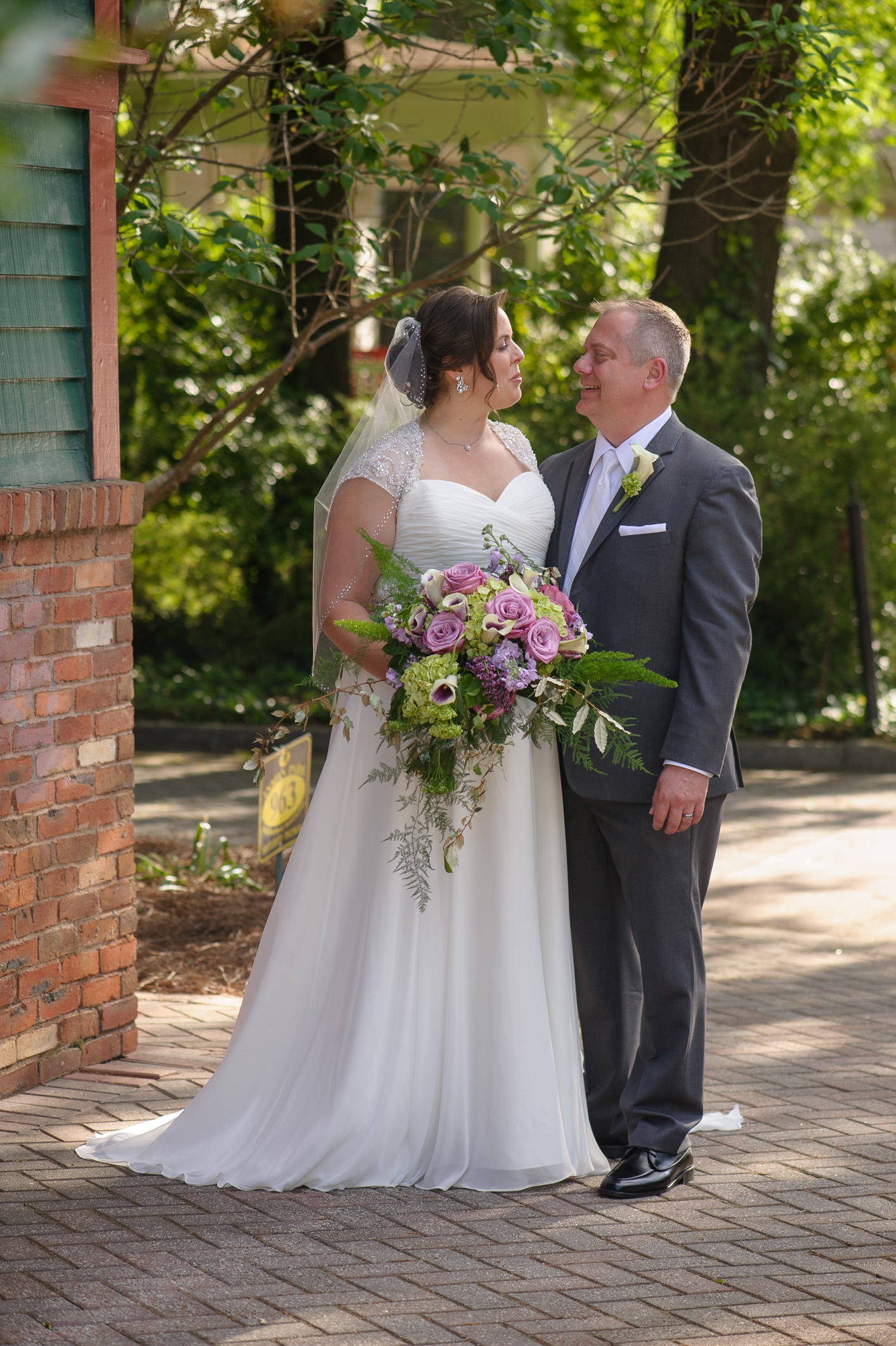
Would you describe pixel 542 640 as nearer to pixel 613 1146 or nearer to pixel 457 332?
pixel 457 332

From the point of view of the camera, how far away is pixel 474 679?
134 inches

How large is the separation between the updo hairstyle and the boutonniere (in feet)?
1.59

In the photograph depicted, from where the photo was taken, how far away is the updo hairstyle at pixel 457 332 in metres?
3.88

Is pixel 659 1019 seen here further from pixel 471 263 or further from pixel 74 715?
pixel 471 263

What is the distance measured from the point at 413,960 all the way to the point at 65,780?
4.20 feet

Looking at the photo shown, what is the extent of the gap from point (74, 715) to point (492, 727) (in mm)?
1526

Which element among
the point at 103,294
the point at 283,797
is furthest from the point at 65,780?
the point at 103,294

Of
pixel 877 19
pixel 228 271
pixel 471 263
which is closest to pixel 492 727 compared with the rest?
pixel 228 271

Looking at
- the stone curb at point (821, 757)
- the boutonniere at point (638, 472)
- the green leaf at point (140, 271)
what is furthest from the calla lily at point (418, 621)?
the stone curb at point (821, 757)

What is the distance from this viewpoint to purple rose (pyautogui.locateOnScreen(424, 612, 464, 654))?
3381 mm

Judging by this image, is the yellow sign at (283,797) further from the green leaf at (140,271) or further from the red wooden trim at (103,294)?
the green leaf at (140,271)

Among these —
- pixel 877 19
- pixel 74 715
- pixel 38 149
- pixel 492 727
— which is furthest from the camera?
pixel 877 19

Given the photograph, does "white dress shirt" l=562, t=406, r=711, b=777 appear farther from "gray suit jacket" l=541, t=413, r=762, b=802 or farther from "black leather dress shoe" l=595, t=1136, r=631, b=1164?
"black leather dress shoe" l=595, t=1136, r=631, b=1164

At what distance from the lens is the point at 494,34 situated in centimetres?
566
